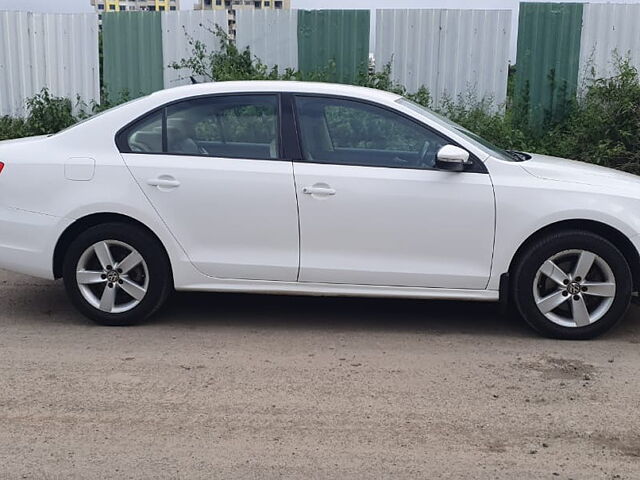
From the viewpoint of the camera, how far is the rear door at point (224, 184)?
18.0 ft

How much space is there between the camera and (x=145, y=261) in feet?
18.4

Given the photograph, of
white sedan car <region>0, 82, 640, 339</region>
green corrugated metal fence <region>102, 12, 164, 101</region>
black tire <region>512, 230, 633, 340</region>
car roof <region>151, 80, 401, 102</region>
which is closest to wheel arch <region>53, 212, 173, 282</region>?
white sedan car <region>0, 82, 640, 339</region>

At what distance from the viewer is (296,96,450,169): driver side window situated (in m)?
5.53

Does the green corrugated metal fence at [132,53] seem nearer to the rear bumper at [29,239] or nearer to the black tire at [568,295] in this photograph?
the rear bumper at [29,239]

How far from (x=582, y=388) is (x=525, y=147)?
5974 mm

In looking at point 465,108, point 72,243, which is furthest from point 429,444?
point 465,108

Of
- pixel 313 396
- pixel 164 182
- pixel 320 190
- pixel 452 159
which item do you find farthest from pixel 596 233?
pixel 164 182

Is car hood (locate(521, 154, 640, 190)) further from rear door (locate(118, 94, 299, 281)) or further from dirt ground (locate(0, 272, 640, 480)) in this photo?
rear door (locate(118, 94, 299, 281))

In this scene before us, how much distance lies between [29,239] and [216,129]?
157 cm

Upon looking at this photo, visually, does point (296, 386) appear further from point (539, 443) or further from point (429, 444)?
point (539, 443)

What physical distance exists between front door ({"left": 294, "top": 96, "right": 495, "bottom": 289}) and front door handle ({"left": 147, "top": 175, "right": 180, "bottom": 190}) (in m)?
0.86

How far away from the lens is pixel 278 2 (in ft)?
287

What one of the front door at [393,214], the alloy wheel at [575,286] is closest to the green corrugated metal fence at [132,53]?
the front door at [393,214]

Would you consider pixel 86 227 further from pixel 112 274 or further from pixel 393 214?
pixel 393 214
